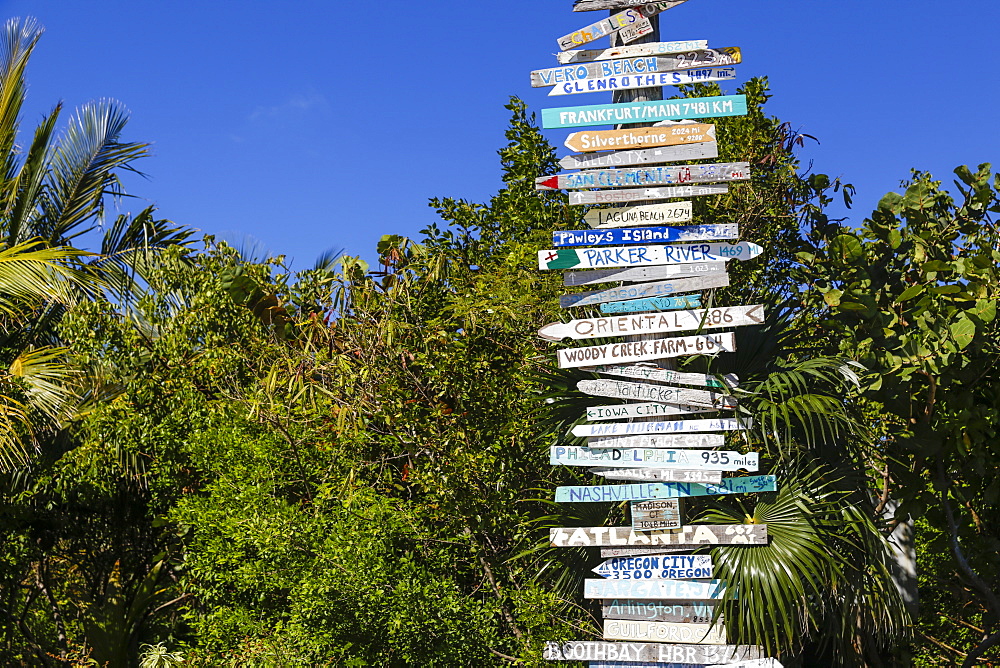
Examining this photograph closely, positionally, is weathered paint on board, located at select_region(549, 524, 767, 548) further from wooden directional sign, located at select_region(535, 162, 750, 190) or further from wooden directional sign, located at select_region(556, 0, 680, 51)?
wooden directional sign, located at select_region(556, 0, 680, 51)

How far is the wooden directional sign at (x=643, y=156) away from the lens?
629 centimetres

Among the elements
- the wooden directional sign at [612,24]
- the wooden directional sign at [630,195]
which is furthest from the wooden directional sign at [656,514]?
the wooden directional sign at [612,24]

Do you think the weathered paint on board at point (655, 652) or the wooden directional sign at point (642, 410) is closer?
the weathered paint on board at point (655, 652)

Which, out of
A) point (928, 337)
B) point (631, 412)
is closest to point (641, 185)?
point (631, 412)

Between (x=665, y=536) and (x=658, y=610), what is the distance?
0.46 metres

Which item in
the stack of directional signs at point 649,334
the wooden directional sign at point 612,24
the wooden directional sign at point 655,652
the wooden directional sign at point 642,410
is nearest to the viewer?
the wooden directional sign at point 655,652

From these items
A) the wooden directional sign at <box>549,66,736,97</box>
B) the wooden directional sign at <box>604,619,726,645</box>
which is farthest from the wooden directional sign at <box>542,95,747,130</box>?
the wooden directional sign at <box>604,619,726,645</box>

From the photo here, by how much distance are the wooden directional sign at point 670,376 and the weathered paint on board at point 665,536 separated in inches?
34.1

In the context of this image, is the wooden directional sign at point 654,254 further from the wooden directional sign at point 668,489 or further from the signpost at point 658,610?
the signpost at point 658,610

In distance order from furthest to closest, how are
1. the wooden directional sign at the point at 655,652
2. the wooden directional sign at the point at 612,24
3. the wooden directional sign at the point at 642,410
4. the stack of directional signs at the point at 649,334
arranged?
the wooden directional sign at the point at 612,24
the wooden directional sign at the point at 642,410
the stack of directional signs at the point at 649,334
the wooden directional sign at the point at 655,652

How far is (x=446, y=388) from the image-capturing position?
28.0 feet

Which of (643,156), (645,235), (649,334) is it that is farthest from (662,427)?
(643,156)

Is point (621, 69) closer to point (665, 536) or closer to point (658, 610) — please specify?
point (665, 536)

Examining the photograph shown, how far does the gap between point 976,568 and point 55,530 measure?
10609 mm
